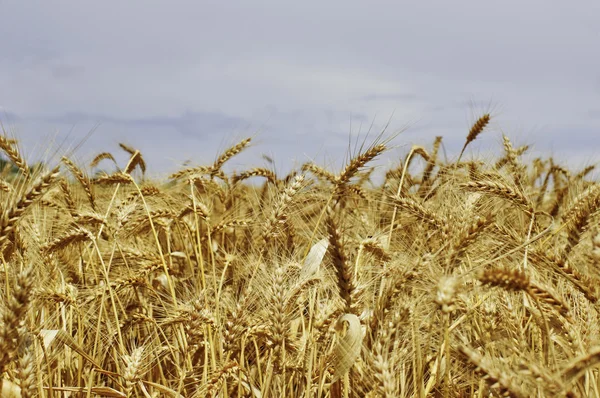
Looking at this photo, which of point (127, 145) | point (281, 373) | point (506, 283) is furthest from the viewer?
point (127, 145)

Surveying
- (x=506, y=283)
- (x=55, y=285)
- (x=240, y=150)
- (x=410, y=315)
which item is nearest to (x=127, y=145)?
(x=240, y=150)

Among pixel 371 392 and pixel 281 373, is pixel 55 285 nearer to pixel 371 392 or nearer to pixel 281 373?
pixel 281 373

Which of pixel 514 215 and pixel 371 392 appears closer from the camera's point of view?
pixel 371 392

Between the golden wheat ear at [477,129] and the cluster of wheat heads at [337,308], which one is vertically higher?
the golden wheat ear at [477,129]

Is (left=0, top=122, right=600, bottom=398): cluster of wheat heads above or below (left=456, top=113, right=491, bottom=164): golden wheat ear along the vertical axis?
below

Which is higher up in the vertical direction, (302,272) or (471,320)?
(302,272)

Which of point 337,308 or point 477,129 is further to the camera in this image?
point 477,129

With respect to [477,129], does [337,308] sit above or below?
below

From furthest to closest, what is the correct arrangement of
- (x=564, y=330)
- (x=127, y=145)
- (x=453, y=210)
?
(x=127, y=145), (x=453, y=210), (x=564, y=330)

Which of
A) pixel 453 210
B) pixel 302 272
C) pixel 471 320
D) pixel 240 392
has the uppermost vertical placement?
pixel 453 210

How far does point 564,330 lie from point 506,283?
1.69 feet

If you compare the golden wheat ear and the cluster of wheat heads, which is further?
the golden wheat ear

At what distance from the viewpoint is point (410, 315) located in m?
1.88

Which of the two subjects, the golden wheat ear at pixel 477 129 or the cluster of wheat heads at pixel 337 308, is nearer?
the cluster of wheat heads at pixel 337 308
